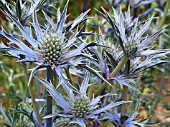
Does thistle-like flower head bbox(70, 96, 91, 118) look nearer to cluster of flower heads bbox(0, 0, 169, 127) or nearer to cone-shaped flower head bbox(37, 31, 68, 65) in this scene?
cluster of flower heads bbox(0, 0, 169, 127)

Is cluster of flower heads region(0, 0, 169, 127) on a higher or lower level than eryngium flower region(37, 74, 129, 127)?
higher

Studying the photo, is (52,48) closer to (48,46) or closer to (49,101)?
(48,46)

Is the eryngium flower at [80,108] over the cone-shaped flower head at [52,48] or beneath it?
beneath

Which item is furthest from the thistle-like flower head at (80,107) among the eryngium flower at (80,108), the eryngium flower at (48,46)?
the eryngium flower at (48,46)

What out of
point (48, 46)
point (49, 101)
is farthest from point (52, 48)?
point (49, 101)

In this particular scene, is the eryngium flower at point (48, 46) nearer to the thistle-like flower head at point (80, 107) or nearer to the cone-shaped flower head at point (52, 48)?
the cone-shaped flower head at point (52, 48)

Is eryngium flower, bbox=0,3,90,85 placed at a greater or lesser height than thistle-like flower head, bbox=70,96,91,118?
greater

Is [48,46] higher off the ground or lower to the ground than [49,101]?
higher

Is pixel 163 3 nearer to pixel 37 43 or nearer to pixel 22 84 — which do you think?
pixel 37 43

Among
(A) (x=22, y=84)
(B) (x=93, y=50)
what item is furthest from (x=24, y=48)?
(A) (x=22, y=84)

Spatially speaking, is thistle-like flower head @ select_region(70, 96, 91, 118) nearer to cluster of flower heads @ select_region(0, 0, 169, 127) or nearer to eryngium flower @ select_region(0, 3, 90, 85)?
cluster of flower heads @ select_region(0, 0, 169, 127)

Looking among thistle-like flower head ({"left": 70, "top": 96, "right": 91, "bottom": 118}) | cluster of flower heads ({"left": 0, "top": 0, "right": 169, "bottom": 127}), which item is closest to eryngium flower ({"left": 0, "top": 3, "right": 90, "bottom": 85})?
cluster of flower heads ({"left": 0, "top": 0, "right": 169, "bottom": 127})
